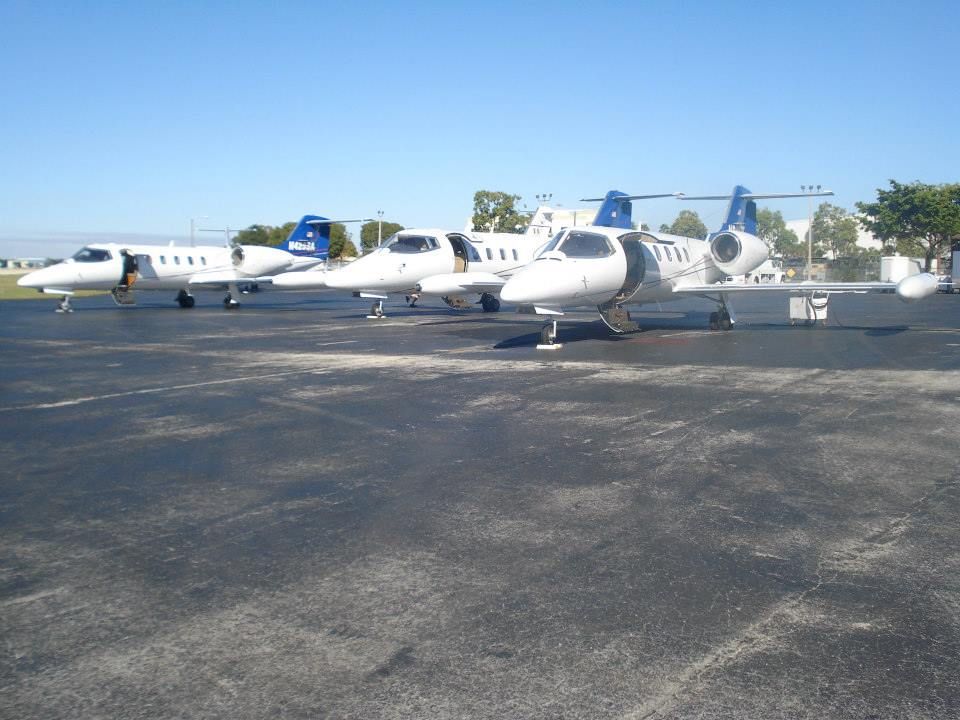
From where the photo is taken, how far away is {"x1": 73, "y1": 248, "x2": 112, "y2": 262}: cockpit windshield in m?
31.2

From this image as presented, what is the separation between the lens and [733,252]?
72.8 ft

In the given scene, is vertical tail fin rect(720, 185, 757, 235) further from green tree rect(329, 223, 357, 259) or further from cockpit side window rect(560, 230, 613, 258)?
green tree rect(329, 223, 357, 259)

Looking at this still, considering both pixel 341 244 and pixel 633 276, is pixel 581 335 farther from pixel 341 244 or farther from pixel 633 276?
pixel 341 244

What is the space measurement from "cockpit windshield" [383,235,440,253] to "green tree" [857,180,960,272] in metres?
58.3

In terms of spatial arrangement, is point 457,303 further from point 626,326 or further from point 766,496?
point 766,496

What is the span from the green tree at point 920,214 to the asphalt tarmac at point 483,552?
66.4m

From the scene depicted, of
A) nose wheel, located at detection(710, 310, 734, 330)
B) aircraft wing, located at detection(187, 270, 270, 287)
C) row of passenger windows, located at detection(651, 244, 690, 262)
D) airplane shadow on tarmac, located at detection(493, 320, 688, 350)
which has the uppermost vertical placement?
aircraft wing, located at detection(187, 270, 270, 287)

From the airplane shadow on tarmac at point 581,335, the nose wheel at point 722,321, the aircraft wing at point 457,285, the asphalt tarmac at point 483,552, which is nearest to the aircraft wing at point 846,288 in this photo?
the nose wheel at point 722,321

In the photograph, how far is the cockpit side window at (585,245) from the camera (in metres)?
17.2

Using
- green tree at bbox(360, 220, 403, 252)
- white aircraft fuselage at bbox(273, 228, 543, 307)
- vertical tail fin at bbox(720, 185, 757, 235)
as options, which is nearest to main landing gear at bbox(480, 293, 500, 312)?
white aircraft fuselage at bbox(273, 228, 543, 307)

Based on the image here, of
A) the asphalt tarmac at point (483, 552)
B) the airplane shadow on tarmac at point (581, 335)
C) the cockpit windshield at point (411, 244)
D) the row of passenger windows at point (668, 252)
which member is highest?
the cockpit windshield at point (411, 244)

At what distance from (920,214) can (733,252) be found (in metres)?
57.6

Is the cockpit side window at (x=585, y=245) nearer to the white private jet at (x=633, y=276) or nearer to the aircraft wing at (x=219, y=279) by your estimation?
the white private jet at (x=633, y=276)

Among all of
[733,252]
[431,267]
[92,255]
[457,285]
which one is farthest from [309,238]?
[733,252]
